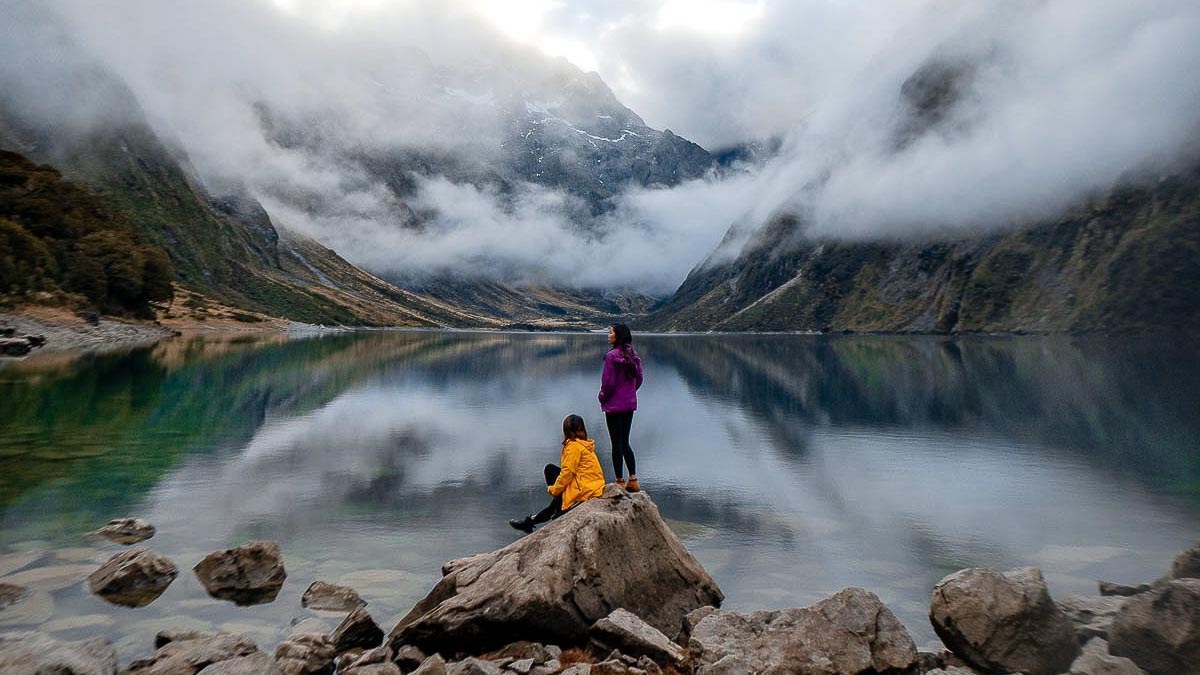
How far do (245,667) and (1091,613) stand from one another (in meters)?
13.7

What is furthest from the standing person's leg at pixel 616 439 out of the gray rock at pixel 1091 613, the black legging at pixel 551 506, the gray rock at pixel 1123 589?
the gray rock at pixel 1123 589

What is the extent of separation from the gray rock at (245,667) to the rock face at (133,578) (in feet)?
17.5

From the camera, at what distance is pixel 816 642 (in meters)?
9.98

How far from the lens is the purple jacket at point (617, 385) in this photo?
1822 centimetres

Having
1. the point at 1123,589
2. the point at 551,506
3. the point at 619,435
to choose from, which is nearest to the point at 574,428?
the point at 551,506

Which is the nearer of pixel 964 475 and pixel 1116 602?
pixel 1116 602

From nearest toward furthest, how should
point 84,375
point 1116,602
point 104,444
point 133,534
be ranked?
point 1116,602, point 133,534, point 104,444, point 84,375

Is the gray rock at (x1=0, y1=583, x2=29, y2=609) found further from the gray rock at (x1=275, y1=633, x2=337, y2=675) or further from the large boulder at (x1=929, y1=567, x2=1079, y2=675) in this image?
the large boulder at (x1=929, y1=567, x2=1079, y2=675)

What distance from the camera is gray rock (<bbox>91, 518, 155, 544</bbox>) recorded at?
1750cm

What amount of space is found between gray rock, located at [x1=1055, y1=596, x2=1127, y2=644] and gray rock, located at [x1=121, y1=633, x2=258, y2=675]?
13.3 meters

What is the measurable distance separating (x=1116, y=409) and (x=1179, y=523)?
105 ft

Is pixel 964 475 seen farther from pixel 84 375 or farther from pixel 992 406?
pixel 84 375

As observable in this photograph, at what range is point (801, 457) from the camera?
31.0 metres

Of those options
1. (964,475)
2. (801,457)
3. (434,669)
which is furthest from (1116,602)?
(801,457)
